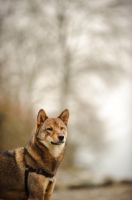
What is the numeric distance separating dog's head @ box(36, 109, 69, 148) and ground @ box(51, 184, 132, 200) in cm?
304

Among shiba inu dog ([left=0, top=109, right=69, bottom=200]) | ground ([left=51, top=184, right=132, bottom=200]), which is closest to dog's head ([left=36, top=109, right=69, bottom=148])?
shiba inu dog ([left=0, top=109, right=69, bottom=200])

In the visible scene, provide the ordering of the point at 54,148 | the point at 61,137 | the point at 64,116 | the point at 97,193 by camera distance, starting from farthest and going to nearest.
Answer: the point at 97,193, the point at 64,116, the point at 54,148, the point at 61,137

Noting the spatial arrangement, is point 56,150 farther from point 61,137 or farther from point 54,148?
point 61,137

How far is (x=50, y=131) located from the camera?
3004 mm

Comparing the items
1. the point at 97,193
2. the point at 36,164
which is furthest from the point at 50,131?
the point at 97,193

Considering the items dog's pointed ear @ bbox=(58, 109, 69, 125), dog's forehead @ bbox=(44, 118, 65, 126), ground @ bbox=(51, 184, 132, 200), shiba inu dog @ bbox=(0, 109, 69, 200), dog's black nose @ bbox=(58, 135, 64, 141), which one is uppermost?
ground @ bbox=(51, 184, 132, 200)

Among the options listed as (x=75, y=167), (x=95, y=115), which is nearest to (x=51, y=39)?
(x=95, y=115)

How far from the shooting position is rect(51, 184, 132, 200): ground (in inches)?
232

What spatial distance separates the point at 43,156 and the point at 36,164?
105 mm

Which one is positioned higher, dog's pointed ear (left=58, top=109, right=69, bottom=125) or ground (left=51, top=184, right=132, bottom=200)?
ground (left=51, top=184, right=132, bottom=200)

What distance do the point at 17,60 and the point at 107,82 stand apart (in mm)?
2170

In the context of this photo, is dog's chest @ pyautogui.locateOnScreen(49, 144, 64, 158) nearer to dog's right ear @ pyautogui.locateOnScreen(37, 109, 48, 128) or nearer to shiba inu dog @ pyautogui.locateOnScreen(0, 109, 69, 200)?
shiba inu dog @ pyautogui.locateOnScreen(0, 109, 69, 200)

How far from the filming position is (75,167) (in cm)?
751

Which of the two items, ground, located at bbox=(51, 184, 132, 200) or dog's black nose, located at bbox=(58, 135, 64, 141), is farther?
ground, located at bbox=(51, 184, 132, 200)
